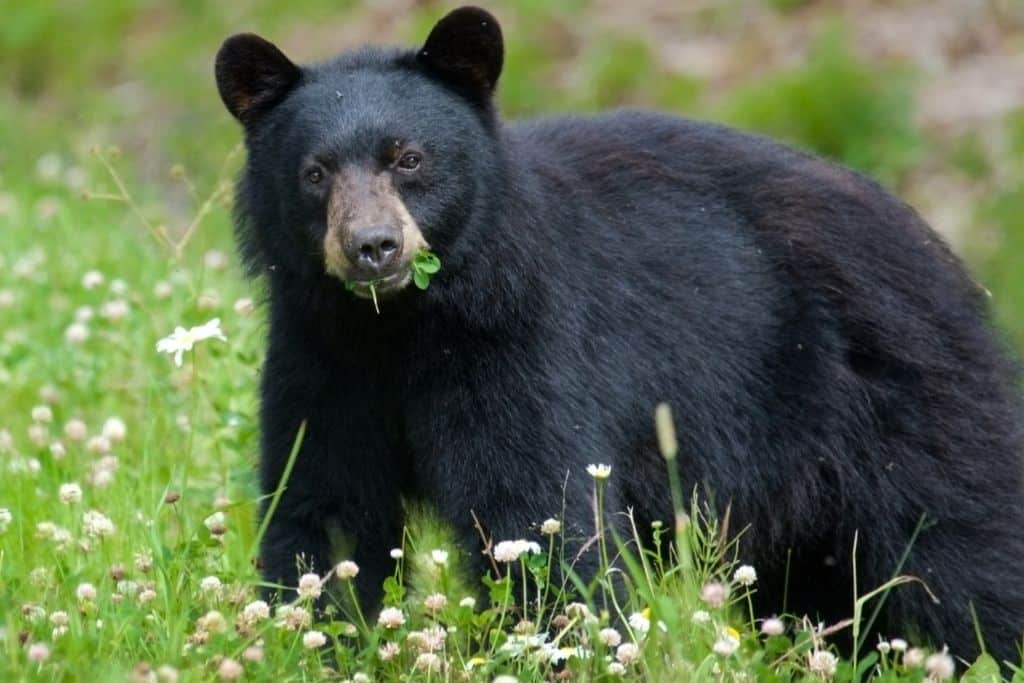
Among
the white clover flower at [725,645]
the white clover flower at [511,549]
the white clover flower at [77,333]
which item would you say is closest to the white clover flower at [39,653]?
the white clover flower at [511,549]

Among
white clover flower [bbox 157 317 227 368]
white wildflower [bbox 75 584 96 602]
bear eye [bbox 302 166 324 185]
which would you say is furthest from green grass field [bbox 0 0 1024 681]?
bear eye [bbox 302 166 324 185]

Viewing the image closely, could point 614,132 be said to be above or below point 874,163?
above

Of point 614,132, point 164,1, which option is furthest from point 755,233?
point 164,1

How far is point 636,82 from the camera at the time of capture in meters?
12.3

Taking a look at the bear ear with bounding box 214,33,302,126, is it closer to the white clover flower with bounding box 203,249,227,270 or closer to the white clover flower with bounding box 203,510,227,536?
the white clover flower with bounding box 203,510,227,536

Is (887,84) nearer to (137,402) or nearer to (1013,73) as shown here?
(1013,73)

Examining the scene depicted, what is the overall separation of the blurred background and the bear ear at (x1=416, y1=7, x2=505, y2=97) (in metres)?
4.75

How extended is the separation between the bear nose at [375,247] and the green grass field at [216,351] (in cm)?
73

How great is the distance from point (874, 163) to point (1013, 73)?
1.11 meters

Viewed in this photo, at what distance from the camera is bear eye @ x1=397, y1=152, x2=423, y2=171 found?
506 cm

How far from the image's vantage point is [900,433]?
18.7 feet

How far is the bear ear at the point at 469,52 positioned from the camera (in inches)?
204

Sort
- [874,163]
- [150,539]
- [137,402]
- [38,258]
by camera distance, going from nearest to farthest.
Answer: [150,539], [137,402], [38,258], [874,163]

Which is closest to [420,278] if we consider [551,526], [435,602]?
[551,526]
